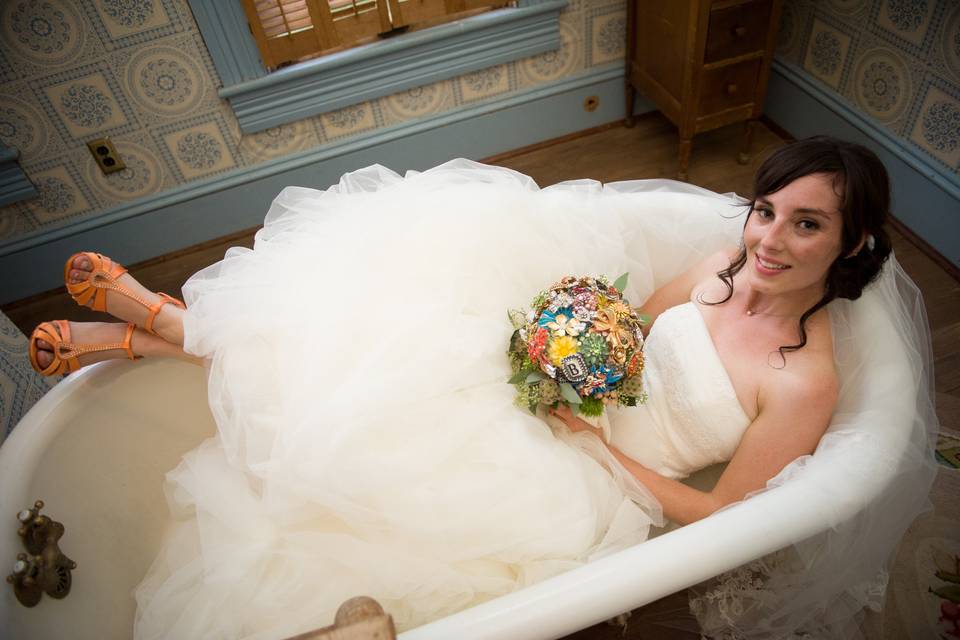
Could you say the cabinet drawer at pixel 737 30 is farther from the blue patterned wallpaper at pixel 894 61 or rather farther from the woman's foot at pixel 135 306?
the woman's foot at pixel 135 306

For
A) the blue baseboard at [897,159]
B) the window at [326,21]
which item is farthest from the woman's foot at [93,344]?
the blue baseboard at [897,159]

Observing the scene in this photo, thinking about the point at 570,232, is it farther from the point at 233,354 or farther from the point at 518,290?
the point at 233,354

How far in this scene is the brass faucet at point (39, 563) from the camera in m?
1.10

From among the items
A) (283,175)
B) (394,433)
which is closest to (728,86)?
(283,175)

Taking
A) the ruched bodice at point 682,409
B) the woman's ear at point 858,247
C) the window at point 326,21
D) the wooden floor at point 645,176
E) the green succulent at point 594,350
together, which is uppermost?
the window at point 326,21

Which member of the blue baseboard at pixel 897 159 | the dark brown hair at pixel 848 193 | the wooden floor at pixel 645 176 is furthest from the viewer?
the blue baseboard at pixel 897 159

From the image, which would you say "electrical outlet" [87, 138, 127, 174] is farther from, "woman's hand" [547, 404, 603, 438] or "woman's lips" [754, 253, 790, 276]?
"woman's lips" [754, 253, 790, 276]

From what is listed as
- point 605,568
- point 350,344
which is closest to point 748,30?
point 350,344

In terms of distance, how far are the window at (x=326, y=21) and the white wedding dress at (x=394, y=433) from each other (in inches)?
44.6

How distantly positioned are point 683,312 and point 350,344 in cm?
75

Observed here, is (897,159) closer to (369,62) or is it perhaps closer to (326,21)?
(369,62)

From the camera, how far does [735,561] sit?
1005mm

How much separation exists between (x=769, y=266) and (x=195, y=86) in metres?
2.18

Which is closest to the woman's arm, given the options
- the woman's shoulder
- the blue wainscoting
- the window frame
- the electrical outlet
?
the woman's shoulder
